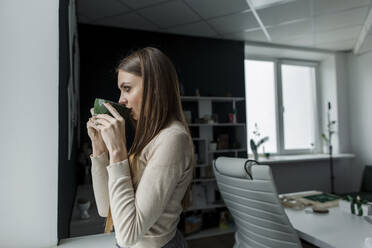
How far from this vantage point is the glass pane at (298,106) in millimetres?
4844

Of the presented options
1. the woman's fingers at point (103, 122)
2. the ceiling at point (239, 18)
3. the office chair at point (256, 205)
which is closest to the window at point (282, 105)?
the ceiling at point (239, 18)

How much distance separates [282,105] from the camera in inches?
187

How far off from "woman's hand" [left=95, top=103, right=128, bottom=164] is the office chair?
67 cm

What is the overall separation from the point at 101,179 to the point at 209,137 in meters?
3.10

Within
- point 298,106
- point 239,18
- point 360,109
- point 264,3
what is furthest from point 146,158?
point 360,109

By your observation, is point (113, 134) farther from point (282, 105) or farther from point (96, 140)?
point (282, 105)

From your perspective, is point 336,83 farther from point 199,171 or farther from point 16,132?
point 16,132

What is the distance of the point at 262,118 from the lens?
15.1 feet

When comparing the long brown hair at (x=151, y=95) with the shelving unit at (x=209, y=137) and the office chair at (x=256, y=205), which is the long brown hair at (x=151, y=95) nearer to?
the office chair at (x=256, y=205)

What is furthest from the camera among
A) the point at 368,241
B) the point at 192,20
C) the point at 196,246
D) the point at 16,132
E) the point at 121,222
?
the point at 192,20

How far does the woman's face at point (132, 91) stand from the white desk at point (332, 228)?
1054mm

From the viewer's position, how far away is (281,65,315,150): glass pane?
15.9 feet

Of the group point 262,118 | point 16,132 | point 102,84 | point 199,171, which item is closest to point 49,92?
point 16,132

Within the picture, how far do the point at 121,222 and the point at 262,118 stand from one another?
4.23 meters
